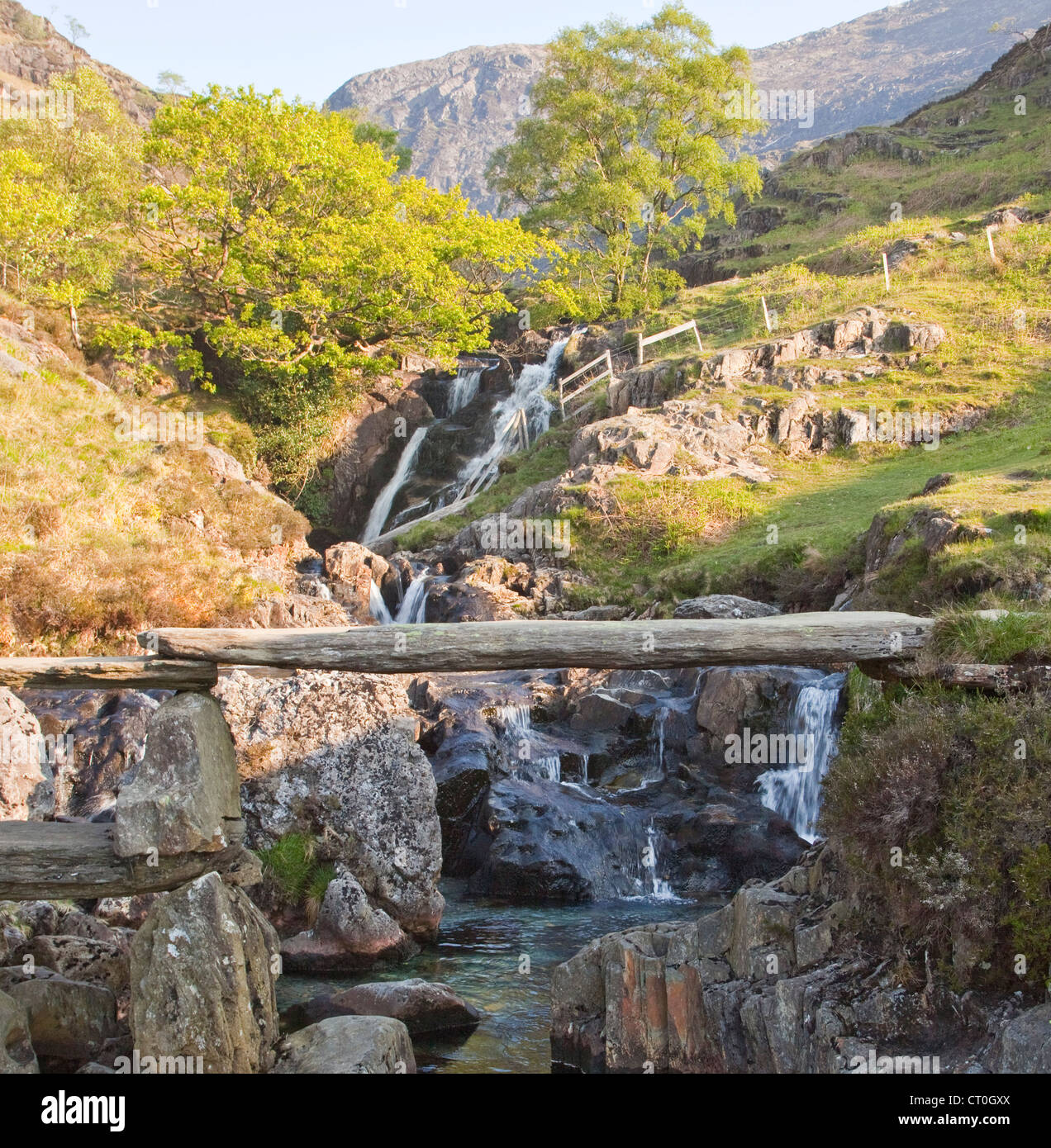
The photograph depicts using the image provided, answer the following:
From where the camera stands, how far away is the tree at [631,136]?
43344 millimetres

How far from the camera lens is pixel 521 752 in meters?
15.9

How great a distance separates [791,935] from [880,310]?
2686cm

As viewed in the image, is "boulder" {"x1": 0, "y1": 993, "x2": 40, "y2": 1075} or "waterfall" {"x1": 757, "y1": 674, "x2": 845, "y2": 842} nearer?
"boulder" {"x1": 0, "y1": 993, "x2": 40, "y2": 1075}

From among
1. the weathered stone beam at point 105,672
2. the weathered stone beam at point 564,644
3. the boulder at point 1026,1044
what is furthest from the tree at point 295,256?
the boulder at point 1026,1044

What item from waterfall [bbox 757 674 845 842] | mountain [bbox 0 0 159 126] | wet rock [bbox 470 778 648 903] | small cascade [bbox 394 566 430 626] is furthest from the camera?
mountain [bbox 0 0 159 126]

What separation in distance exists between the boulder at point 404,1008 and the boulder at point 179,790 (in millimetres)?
2263

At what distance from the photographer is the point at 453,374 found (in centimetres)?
3825

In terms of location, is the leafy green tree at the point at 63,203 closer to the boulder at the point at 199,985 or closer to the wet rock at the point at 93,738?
the wet rock at the point at 93,738

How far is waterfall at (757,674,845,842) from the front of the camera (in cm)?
1454

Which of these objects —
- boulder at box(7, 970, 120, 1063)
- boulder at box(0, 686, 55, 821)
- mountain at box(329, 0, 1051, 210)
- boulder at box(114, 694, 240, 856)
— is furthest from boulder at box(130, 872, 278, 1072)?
mountain at box(329, 0, 1051, 210)

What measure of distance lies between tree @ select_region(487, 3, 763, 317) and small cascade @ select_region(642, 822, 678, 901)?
31.9 m

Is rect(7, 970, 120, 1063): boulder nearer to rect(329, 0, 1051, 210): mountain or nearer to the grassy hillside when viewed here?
the grassy hillside
